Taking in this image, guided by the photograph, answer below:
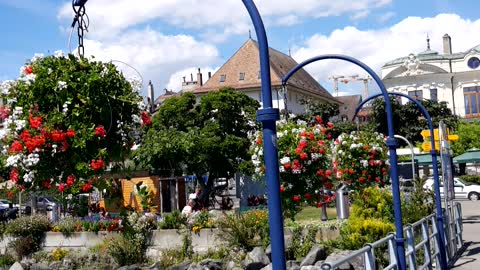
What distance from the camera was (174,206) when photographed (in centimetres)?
3625

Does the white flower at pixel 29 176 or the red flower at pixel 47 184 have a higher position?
the white flower at pixel 29 176

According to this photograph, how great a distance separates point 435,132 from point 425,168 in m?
44.9

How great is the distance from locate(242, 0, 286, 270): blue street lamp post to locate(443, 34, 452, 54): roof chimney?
98.3 m

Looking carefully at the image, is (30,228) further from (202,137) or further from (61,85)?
(61,85)

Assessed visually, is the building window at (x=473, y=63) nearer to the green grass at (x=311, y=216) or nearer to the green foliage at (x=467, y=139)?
the green foliage at (x=467, y=139)

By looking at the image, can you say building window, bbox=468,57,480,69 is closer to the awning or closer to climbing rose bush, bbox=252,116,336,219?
the awning

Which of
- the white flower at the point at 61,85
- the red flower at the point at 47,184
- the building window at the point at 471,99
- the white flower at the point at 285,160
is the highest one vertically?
the building window at the point at 471,99

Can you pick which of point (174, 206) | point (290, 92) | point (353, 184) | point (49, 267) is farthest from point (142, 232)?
point (290, 92)

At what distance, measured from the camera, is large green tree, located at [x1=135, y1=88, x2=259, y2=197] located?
41219 millimetres

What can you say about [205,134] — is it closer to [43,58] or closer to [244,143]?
[244,143]

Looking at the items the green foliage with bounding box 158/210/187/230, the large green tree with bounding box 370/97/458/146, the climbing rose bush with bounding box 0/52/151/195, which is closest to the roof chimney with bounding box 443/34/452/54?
the large green tree with bounding box 370/97/458/146

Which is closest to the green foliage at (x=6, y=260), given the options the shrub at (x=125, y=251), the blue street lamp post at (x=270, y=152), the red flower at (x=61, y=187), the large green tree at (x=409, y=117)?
the shrub at (x=125, y=251)

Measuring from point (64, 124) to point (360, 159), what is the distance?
1956cm

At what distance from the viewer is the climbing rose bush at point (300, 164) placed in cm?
2212
